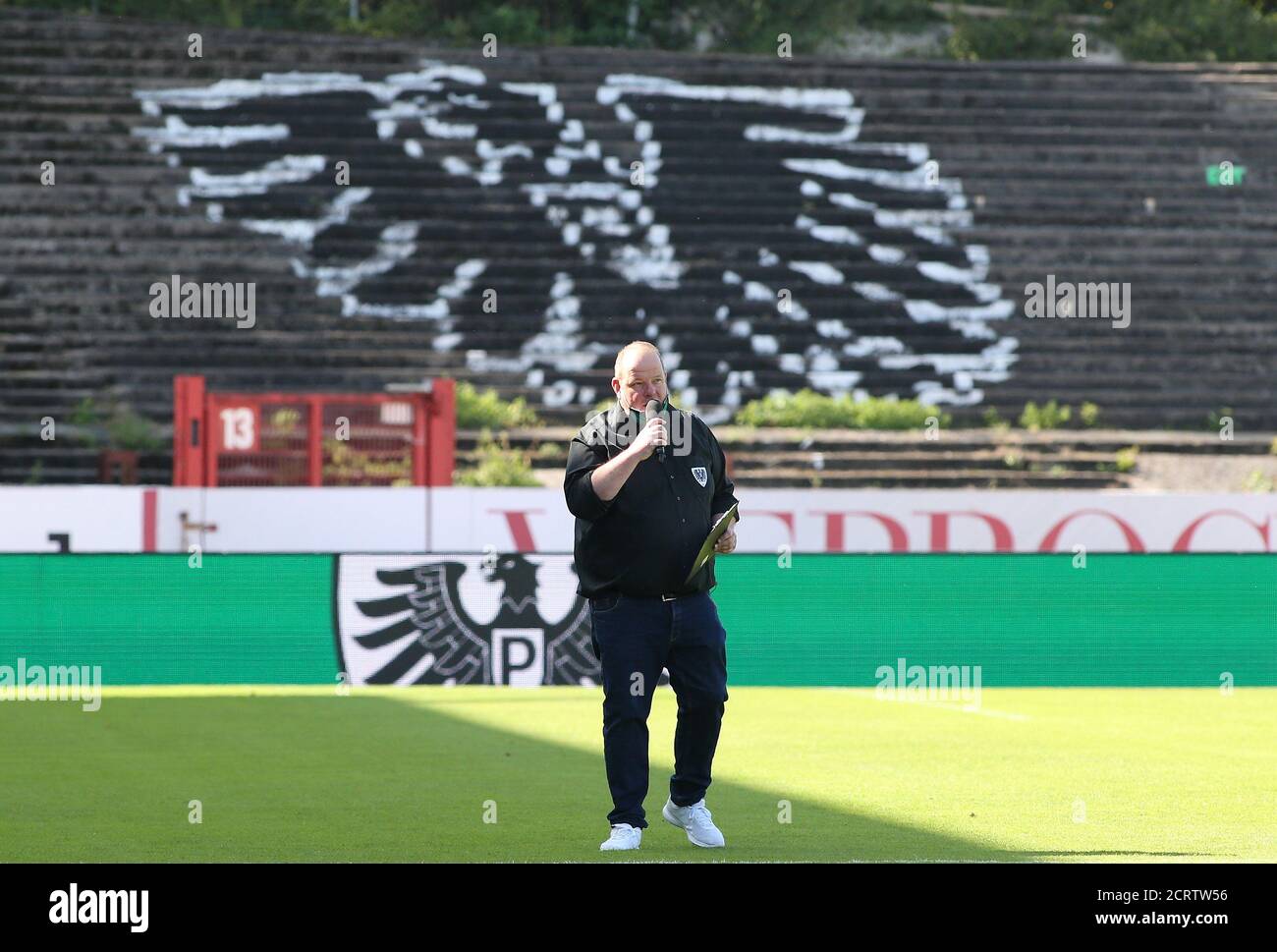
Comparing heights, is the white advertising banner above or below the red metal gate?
below

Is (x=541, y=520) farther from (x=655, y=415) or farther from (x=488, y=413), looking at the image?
(x=655, y=415)

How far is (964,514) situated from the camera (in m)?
25.1

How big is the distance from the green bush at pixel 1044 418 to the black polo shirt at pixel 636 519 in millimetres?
24770

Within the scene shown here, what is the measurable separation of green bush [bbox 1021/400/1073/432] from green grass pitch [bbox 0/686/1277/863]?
1515cm

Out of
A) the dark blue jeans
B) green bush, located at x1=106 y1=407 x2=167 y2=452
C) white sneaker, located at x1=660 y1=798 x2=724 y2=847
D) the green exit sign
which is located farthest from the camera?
the green exit sign

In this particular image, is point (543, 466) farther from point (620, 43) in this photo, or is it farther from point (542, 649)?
point (620, 43)

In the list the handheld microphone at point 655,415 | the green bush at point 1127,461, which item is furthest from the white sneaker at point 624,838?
the green bush at point 1127,461

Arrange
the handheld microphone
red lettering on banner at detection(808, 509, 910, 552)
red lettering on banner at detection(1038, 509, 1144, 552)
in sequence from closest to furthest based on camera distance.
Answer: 1. the handheld microphone
2. red lettering on banner at detection(808, 509, 910, 552)
3. red lettering on banner at detection(1038, 509, 1144, 552)

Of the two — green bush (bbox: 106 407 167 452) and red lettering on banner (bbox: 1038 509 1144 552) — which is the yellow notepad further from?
green bush (bbox: 106 407 167 452)

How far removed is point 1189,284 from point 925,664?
20365mm

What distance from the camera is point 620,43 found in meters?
49.0

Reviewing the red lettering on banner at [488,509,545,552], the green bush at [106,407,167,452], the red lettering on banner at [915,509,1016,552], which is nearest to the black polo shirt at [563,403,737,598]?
the red lettering on banner at [488,509,545,552]

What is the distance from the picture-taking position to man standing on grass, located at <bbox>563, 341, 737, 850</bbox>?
759 cm

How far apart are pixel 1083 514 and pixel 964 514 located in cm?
163
